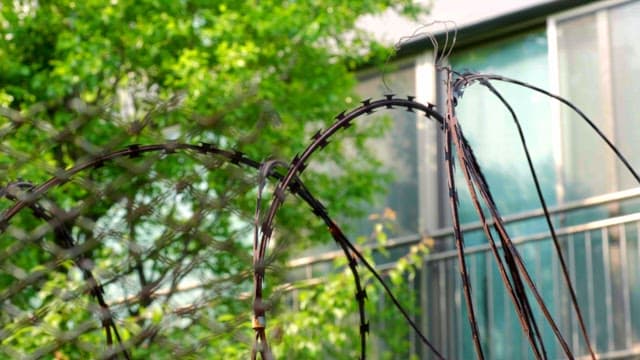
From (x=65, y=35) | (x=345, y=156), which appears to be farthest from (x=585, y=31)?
(x=65, y=35)

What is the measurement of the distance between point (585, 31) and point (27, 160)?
6.08 m

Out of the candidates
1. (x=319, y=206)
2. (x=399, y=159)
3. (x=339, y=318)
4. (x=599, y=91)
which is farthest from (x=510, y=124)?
(x=319, y=206)

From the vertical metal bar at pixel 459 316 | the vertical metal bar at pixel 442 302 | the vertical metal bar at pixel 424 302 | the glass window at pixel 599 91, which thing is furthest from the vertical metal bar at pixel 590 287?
the vertical metal bar at pixel 424 302

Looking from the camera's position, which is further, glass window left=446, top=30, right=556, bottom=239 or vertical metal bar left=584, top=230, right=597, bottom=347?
glass window left=446, top=30, right=556, bottom=239

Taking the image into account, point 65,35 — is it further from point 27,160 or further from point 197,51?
point 27,160

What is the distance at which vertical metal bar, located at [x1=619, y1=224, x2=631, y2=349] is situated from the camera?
8.13 meters

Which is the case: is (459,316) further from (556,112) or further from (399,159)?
(556,112)

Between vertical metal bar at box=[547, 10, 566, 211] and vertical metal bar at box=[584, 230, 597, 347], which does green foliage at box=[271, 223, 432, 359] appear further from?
vertical metal bar at box=[584, 230, 597, 347]

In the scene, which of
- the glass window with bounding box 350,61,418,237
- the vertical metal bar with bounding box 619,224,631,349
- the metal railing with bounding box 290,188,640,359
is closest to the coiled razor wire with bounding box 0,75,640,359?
the metal railing with bounding box 290,188,640,359

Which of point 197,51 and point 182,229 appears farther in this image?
point 197,51

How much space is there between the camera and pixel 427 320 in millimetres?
9414

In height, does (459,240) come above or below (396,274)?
below

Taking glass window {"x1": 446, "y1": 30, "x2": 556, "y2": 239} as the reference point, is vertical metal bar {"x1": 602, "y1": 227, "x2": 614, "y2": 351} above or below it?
below

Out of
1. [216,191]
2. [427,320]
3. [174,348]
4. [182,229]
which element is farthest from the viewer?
[427,320]
